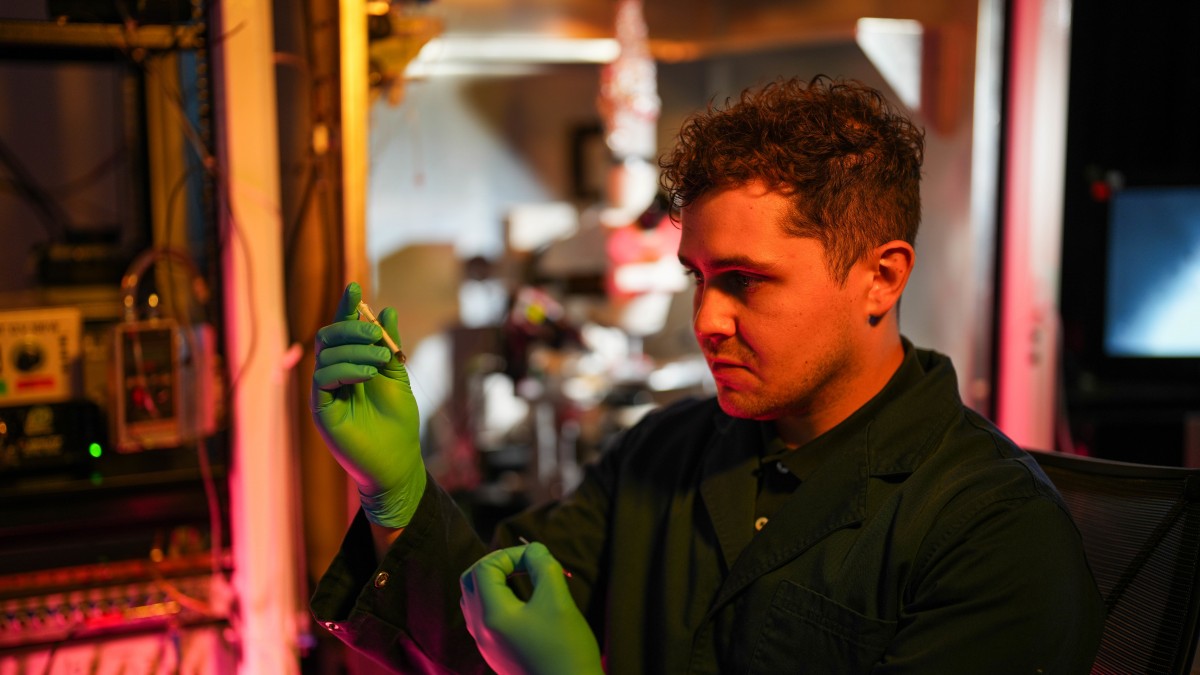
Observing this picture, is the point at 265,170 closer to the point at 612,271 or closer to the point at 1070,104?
the point at 612,271

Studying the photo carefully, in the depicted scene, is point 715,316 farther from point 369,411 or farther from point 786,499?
point 369,411

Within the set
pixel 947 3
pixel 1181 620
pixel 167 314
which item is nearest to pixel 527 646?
pixel 1181 620

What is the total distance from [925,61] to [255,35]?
77.6 inches

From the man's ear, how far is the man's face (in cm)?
2

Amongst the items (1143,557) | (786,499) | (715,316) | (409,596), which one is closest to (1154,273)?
(1143,557)

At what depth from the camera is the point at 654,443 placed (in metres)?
1.59

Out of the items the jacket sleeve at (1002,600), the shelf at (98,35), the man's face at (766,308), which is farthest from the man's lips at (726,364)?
the shelf at (98,35)

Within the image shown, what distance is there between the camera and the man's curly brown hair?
4.11 feet

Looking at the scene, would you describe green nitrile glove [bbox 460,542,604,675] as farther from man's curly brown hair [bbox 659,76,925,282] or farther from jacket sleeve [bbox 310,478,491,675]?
man's curly brown hair [bbox 659,76,925,282]

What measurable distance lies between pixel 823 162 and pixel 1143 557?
2.00 ft

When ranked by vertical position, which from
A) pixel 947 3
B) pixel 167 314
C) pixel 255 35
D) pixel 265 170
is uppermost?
pixel 947 3

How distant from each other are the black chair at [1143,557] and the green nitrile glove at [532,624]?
2.04 ft

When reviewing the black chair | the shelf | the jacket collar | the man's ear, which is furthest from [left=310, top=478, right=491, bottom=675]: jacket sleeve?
the shelf

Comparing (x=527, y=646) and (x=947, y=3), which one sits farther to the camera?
(x=947, y=3)
